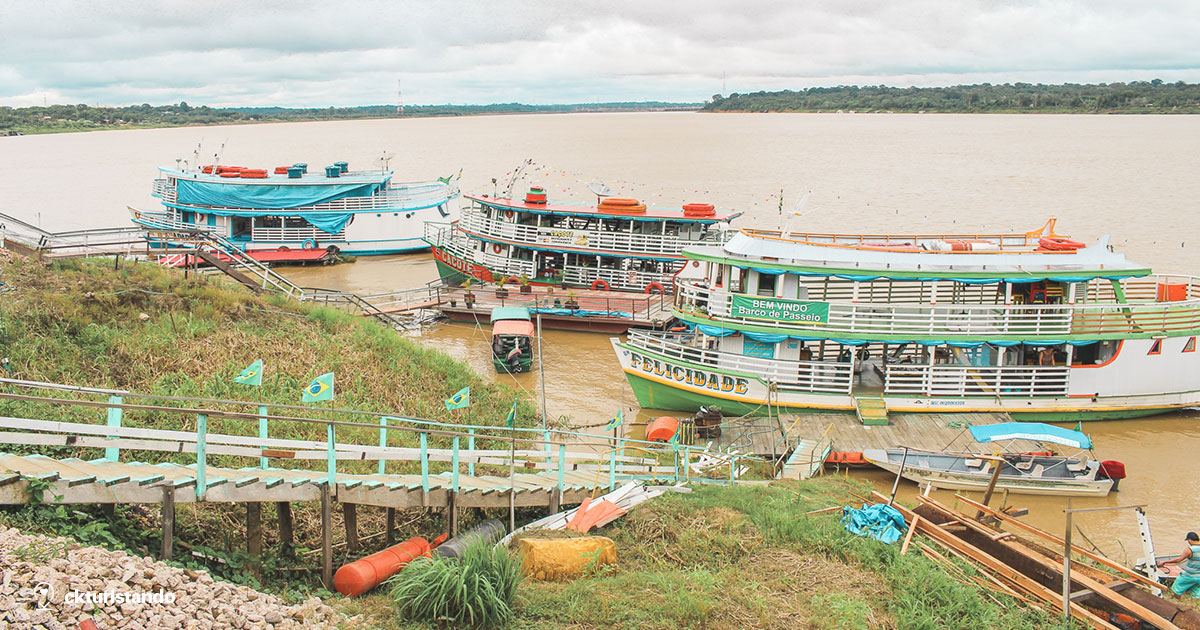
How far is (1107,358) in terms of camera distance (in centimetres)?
1838

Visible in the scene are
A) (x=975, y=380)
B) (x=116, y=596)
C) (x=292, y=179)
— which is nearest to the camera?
(x=116, y=596)

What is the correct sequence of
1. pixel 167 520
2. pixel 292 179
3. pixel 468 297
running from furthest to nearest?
pixel 292 179 < pixel 468 297 < pixel 167 520

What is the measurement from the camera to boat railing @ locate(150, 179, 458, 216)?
39312mm

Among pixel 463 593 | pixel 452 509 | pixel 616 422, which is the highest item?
pixel 463 593

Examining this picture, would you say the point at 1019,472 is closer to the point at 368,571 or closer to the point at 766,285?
the point at 766,285

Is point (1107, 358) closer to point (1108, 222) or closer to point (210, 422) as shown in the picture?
point (210, 422)

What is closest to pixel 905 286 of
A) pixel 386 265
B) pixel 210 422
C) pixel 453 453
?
pixel 453 453

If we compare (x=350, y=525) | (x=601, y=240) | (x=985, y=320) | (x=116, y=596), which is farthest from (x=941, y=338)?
(x=116, y=596)

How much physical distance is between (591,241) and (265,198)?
1759 centimetres

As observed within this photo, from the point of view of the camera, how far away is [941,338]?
17.9 meters

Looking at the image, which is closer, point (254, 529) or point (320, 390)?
point (254, 529)

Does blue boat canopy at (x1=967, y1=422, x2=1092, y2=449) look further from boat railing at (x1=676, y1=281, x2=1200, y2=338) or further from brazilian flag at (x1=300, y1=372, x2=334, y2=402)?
brazilian flag at (x1=300, y1=372, x2=334, y2=402)

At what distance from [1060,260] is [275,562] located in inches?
651

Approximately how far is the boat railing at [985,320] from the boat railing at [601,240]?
10.1m
